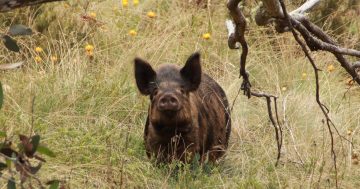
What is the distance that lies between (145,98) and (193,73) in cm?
139

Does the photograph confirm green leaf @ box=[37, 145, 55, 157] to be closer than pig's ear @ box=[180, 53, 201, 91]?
Yes

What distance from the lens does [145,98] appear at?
25.7ft

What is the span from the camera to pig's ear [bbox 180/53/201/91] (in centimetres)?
651

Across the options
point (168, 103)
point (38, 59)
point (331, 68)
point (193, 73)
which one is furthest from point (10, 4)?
point (331, 68)

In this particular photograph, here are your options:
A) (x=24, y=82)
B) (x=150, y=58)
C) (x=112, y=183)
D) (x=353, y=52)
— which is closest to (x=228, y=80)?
(x=150, y=58)

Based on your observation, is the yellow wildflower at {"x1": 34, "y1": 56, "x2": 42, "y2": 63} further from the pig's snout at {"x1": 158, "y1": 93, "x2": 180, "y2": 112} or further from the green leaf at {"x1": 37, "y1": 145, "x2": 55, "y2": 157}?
the green leaf at {"x1": 37, "y1": 145, "x2": 55, "y2": 157}

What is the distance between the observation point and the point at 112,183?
19.1 feet

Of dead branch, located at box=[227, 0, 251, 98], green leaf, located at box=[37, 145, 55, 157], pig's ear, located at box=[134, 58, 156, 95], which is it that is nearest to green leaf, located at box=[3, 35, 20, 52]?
green leaf, located at box=[37, 145, 55, 157]

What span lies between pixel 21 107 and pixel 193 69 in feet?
5.09

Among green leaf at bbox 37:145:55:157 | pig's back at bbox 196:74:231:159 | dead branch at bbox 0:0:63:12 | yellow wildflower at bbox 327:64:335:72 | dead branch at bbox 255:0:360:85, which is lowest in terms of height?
pig's back at bbox 196:74:231:159

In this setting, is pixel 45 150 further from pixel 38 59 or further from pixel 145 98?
pixel 38 59

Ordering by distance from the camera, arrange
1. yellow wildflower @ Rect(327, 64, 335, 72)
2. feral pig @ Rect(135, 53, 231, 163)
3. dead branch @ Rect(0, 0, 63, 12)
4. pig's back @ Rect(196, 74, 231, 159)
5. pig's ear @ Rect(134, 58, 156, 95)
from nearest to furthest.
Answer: dead branch @ Rect(0, 0, 63, 12), feral pig @ Rect(135, 53, 231, 163), pig's ear @ Rect(134, 58, 156, 95), pig's back @ Rect(196, 74, 231, 159), yellow wildflower @ Rect(327, 64, 335, 72)

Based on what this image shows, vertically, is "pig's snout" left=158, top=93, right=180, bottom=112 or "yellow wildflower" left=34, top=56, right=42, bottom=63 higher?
"yellow wildflower" left=34, top=56, right=42, bottom=63

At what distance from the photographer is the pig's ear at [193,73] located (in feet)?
21.3
